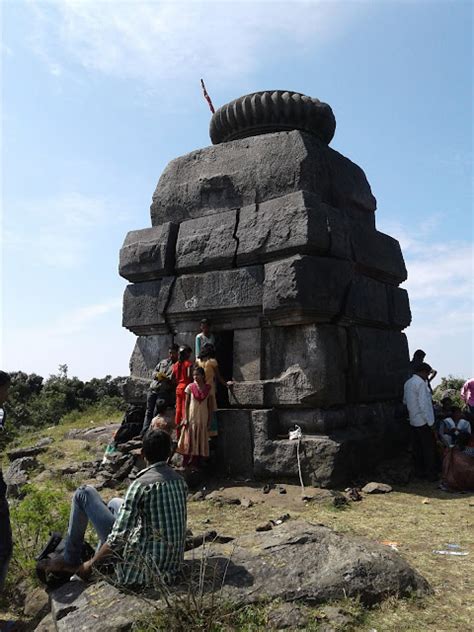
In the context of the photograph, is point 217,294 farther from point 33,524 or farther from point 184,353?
point 33,524

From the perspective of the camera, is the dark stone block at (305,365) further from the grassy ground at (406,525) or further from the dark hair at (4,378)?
the dark hair at (4,378)

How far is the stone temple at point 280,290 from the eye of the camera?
18.8 feet

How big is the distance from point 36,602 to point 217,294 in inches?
154

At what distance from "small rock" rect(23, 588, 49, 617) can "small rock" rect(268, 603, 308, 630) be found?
1.47 metres

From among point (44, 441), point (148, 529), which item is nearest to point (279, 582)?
point (148, 529)

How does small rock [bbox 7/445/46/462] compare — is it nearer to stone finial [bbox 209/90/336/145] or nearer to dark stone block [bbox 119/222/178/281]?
dark stone block [bbox 119/222/178/281]

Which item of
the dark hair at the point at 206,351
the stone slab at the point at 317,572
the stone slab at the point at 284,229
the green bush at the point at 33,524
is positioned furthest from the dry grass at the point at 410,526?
the stone slab at the point at 284,229

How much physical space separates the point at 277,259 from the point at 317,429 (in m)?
1.91

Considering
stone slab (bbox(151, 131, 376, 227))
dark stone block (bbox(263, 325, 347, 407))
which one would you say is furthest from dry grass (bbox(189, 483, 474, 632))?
stone slab (bbox(151, 131, 376, 227))

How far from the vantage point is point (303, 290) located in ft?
18.6

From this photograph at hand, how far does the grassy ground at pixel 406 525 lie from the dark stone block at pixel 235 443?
23 centimetres

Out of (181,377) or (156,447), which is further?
(181,377)

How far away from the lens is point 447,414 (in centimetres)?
643

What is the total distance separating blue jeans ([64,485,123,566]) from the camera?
3.06 meters
